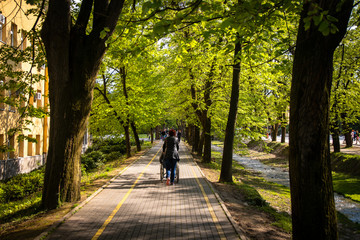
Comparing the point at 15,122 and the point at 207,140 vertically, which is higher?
the point at 15,122

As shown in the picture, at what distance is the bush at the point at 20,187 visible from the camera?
42.2 feet

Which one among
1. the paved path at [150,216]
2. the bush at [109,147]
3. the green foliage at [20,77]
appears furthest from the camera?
the bush at [109,147]

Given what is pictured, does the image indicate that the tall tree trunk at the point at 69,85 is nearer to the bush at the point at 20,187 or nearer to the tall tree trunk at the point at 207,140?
the bush at the point at 20,187

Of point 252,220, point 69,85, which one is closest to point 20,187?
point 69,85

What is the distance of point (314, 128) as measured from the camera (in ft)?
14.7

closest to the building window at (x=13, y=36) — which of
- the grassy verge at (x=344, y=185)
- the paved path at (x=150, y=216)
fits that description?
the paved path at (x=150, y=216)

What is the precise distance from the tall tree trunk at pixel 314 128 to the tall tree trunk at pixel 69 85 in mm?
5525

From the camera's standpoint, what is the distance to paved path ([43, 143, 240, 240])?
248 inches

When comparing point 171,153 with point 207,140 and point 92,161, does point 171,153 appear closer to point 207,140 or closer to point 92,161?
point 207,140

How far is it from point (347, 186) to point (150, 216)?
13713mm

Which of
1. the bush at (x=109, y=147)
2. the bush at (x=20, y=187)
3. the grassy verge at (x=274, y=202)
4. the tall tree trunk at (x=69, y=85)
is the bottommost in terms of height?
the grassy verge at (x=274, y=202)

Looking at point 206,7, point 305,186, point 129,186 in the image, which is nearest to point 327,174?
point 305,186

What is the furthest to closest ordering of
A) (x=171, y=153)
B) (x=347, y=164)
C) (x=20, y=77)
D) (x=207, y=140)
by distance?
(x=207, y=140) < (x=347, y=164) < (x=171, y=153) < (x=20, y=77)

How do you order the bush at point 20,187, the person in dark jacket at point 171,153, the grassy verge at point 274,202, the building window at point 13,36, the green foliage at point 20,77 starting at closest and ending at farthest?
1. the grassy verge at point 274,202
2. the green foliage at point 20,77
3. the person in dark jacket at point 171,153
4. the bush at point 20,187
5. the building window at point 13,36
